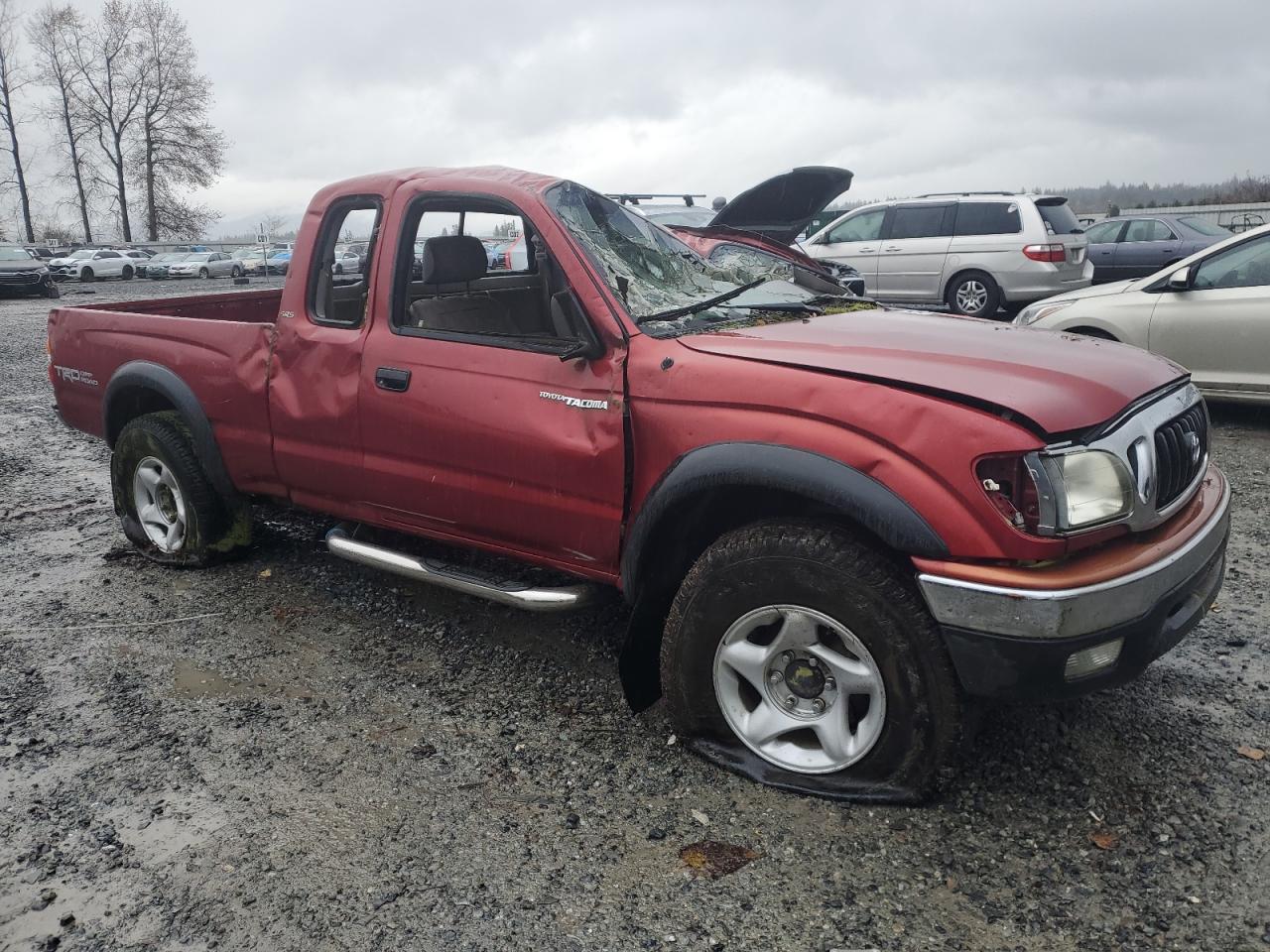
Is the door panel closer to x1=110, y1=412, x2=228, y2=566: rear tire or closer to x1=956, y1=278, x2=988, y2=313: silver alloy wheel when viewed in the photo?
x1=110, y1=412, x2=228, y2=566: rear tire

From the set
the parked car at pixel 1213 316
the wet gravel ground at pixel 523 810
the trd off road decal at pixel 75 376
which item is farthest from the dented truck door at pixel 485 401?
the parked car at pixel 1213 316

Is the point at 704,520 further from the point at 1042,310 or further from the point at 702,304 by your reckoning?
the point at 1042,310

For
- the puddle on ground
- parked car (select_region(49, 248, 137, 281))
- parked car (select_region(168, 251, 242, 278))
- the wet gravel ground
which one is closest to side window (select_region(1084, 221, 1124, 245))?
the wet gravel ground

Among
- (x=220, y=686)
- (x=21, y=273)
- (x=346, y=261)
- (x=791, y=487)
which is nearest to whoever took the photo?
(x=791, y=487)

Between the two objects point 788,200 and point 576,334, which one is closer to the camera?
point 576,334

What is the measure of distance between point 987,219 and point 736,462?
1076cm

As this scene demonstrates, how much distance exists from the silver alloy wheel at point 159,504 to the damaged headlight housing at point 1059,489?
379 centimetres

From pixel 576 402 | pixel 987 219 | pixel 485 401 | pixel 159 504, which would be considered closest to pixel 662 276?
pixel 576 402

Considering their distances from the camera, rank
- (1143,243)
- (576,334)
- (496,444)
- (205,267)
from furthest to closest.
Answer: (205,267)
(1143,243)
(496,444)
(576,334)

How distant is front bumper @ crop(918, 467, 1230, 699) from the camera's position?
2334 millimetres

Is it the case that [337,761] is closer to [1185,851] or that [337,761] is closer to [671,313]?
[671,313]

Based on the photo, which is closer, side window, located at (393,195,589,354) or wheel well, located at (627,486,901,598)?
wheel well, located at (627,486,901,598)

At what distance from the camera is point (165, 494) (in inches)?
189

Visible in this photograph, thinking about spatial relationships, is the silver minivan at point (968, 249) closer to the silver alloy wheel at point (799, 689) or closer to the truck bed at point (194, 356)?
the truck bed at point (194, 356)
